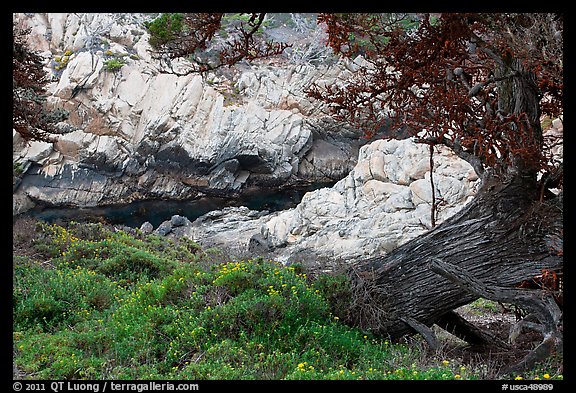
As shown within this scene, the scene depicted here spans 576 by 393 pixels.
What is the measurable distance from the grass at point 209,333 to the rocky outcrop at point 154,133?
69.7 ft

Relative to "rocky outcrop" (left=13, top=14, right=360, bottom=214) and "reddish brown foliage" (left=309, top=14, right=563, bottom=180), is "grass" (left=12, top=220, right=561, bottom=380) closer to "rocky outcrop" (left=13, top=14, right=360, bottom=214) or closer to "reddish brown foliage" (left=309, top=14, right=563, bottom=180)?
"reddish brown foliage" (left=309, top=14, right=563, bottom=180)

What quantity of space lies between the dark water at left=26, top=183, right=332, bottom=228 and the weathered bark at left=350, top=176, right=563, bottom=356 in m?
20.8

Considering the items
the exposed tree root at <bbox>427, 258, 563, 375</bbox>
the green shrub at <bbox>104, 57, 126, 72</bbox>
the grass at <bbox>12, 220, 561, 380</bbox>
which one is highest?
the green shrub at <bbox>104, 57, 126, 72</bbox>

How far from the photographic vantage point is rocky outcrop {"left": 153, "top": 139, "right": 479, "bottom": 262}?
16438 millimetres

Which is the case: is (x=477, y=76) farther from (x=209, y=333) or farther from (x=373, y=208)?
(x=373, y=208)

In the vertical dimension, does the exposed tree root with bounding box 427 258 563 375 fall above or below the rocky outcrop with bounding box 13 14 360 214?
below

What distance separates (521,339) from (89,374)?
509 cm

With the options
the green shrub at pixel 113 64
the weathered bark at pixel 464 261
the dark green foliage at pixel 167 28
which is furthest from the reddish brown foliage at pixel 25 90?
the green shrub at pixel 113 64

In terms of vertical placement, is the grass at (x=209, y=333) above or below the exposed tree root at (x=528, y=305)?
below

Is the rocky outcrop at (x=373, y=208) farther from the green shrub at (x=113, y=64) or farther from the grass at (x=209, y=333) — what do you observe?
the green shrub at (x=113, y=64)

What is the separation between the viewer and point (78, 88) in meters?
28.8

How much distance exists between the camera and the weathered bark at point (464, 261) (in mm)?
5348

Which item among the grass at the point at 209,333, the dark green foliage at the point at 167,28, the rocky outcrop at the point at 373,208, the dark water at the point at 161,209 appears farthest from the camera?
the dark water at the point at 161,209

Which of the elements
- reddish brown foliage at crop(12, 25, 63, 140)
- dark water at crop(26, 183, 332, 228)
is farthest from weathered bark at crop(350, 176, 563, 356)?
dark water at crop(26, 183, 332, 228)
